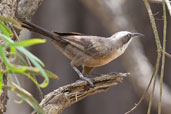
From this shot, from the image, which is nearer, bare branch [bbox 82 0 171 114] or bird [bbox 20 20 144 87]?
bird [bbox 20 20 144 87]

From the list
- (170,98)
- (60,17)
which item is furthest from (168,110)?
(60,17)

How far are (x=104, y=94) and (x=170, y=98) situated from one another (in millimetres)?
A: 1359

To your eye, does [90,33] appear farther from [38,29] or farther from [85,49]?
[38,29]

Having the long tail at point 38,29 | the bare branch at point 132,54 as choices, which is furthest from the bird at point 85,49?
the bare branch at point 132,54

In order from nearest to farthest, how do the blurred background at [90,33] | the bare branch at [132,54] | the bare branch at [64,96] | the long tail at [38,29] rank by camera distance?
the bare branch at [64,96], the long tail at [38,29], the bare branch at [132,54], the blurred background at [90,33]

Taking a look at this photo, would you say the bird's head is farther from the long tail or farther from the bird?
the long tail

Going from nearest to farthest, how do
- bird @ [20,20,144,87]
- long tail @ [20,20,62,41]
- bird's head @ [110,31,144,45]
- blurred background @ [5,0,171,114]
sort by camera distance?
long tail @ [20,20,62,41]
bird @ [20,20,144,87]
bird's head @ [110,31,144,45]
blurred background @ [5,0,171,114]

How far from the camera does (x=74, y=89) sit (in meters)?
1.96

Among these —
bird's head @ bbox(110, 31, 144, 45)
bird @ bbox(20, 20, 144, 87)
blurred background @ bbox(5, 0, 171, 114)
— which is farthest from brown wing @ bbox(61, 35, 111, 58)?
blurred background @ bbox(5, 0, 171, 114)

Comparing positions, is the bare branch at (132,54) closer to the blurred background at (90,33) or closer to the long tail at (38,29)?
the blurred background at (90,33)

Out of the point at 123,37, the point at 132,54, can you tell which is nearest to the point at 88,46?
the point at 123,37

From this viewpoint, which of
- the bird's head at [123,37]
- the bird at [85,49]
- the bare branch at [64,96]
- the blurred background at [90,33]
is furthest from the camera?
the blurred background at [90,33]

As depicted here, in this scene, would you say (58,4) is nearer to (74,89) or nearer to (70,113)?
(70,113)

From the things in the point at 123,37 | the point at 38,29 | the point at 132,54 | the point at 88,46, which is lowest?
the point at 132,54
